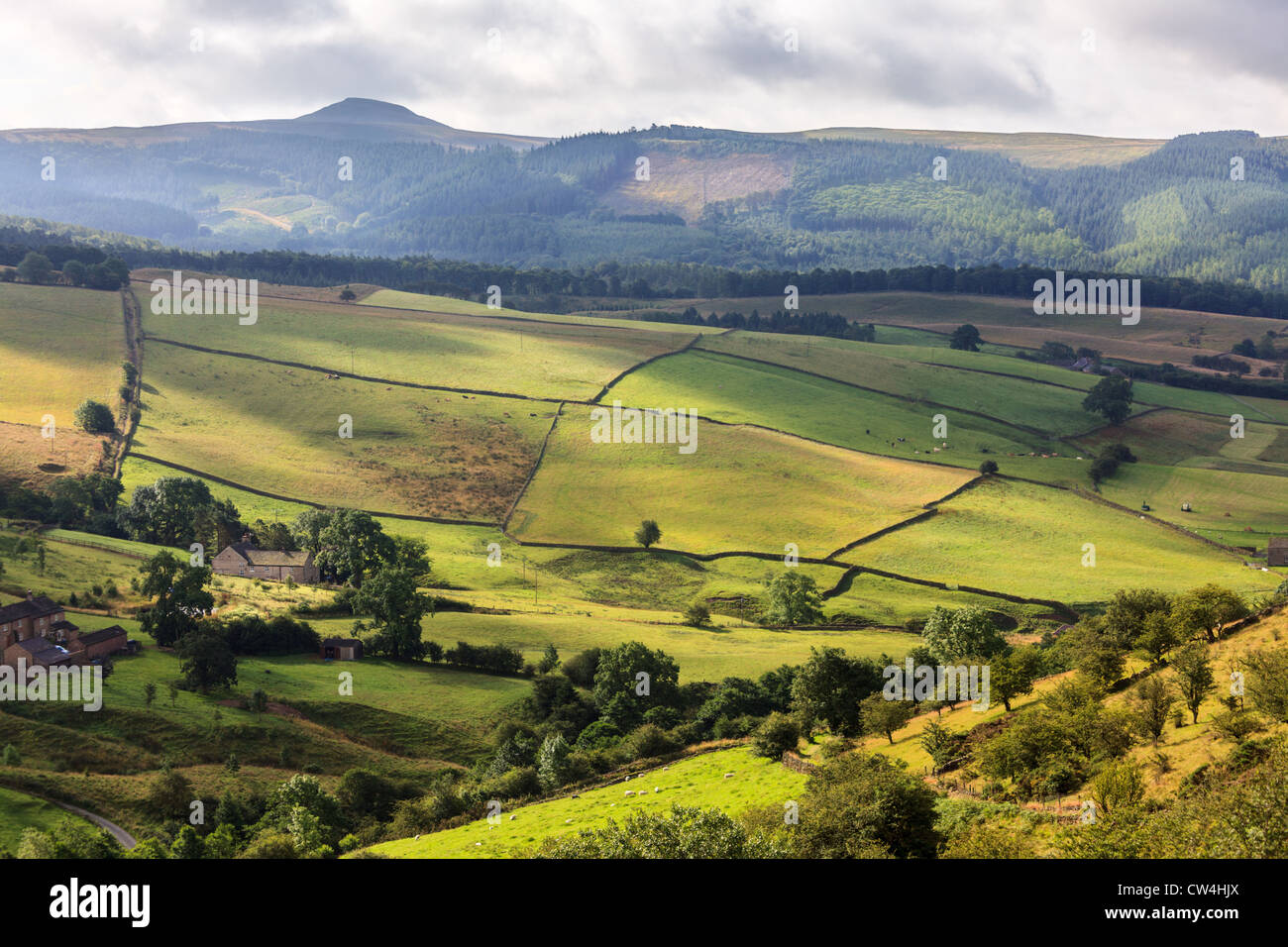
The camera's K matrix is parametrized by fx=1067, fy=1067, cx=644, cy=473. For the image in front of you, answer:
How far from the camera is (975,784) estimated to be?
4619 cm

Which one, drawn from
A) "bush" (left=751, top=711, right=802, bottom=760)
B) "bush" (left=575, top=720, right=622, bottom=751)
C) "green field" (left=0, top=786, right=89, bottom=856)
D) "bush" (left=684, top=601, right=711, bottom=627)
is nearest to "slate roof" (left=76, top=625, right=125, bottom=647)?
"green field" (left=0, top=786, right=89, bottom=856)

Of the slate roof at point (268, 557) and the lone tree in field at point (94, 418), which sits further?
the lone tree in field at point (94, 418)

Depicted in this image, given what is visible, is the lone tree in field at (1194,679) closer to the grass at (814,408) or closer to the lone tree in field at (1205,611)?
the lone tree in field at (1205,611)

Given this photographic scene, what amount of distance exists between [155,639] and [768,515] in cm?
6483

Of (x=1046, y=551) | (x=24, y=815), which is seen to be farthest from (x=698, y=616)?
(x=24, y=815)

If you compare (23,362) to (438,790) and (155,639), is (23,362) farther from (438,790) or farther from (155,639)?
(438,790)

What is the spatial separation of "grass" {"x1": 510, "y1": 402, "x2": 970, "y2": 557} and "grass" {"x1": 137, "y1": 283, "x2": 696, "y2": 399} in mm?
23449

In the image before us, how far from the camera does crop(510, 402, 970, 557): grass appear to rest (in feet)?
378

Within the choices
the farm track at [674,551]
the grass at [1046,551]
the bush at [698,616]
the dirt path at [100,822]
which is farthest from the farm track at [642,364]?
the dirt path at [100,822]

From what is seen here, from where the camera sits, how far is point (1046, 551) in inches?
4284

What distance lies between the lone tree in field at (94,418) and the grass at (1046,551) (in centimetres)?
8937

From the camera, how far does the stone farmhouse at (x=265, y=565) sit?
100375 millimetres
